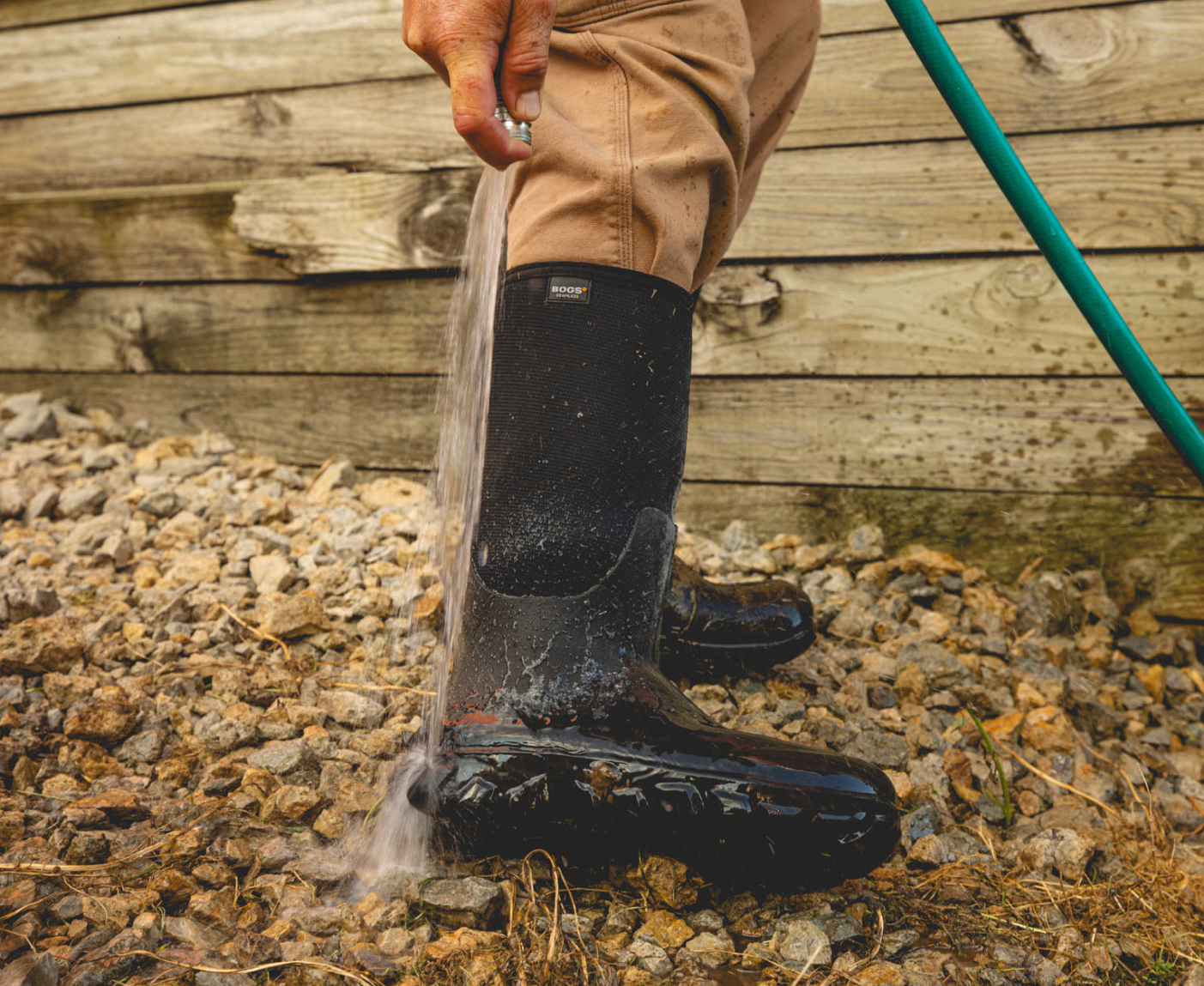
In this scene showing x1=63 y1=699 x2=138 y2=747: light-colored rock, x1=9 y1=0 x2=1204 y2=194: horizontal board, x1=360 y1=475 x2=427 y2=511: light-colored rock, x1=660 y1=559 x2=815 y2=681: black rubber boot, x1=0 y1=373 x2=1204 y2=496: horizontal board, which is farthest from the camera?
x1=360 y1=475 x2=427 y2=511: light-colored rock

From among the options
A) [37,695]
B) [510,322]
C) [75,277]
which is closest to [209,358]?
[75,277]

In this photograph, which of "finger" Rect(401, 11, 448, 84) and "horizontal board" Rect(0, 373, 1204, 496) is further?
"horizontal board" Rect(0, 373, 1204, 496)

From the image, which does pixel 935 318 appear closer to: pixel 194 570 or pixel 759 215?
pixel 759 215

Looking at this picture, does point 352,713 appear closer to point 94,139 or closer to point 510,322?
point 510,322

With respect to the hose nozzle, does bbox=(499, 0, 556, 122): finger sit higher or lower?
higher

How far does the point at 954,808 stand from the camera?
3.84ft

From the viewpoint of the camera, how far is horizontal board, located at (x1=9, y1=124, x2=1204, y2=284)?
1667 mm

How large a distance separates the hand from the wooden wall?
117cm

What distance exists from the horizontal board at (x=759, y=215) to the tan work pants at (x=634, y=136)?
94 centimetres

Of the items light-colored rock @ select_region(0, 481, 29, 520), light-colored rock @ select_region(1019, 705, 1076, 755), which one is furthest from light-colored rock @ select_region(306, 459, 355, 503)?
light-colored rock @ select_region(1019, 705, 1076, 755)

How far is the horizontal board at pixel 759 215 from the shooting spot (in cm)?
167

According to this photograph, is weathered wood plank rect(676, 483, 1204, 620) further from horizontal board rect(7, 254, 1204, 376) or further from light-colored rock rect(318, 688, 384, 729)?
light-colored rock rect(318, 688, 384, 729)

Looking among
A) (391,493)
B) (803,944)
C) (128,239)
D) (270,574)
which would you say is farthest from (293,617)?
(128,239)

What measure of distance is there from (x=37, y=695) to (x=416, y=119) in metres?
1.41
